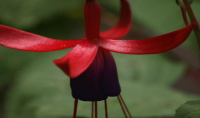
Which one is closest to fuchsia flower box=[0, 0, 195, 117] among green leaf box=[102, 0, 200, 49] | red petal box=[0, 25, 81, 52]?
red petal box=[0, 25, 81, 52]

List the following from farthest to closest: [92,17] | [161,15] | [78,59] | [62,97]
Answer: [161,15]
[62,97]
[92,17]
[78,59]

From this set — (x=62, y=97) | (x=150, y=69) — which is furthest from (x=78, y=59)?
(x=150, y=69)

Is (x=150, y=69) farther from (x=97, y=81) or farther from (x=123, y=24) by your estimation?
(x=97, y=81)

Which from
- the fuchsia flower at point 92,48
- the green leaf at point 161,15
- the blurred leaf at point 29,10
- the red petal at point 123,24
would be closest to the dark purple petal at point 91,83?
the fuchsia flower at point 92,48

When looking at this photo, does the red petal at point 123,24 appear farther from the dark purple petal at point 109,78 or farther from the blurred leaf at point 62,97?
the blurred leaf at point 62,97

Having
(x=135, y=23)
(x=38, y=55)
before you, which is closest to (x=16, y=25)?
(x=38, y=55)

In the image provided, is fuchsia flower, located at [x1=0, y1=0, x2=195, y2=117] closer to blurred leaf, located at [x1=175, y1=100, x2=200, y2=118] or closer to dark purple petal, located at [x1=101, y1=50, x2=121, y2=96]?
dark purple petal, located at [x1=101, y1=50, x2=121, y2=96]
